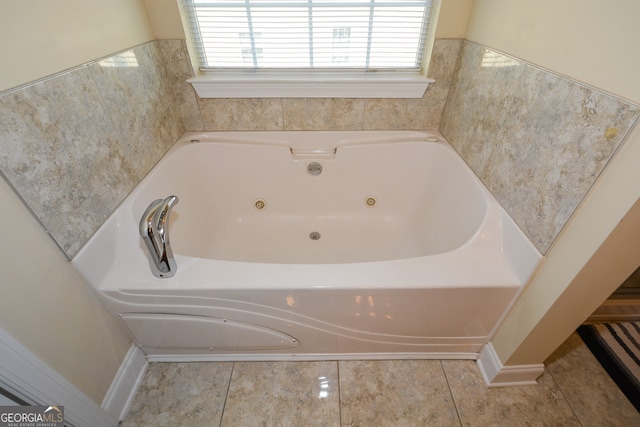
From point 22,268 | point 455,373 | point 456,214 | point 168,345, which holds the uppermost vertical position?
point 22,268

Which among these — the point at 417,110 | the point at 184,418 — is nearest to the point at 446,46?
the point at 417,110

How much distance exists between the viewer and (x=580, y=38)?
0.70 metres

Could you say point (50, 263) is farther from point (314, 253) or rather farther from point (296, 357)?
point (314, 253)

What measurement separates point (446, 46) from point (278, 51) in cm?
79

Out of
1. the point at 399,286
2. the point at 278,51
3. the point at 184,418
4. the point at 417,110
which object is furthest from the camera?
the point at 417,110

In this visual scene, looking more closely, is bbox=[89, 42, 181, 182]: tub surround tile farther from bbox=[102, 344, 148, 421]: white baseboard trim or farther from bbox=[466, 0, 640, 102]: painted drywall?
bbox=[466, 0, 640, 102]: painted drywall

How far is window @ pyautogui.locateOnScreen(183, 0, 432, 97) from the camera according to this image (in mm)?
1280

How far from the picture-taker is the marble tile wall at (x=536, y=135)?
26.0 inches

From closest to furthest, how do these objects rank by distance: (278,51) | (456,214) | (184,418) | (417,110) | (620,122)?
(620,122) → (184,418) → (456,214) → (278,51) → (417,110)

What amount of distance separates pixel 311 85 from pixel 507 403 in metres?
1.56

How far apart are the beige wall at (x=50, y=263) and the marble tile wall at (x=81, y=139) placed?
34mm

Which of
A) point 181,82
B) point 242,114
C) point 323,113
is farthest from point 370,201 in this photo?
point 181,82

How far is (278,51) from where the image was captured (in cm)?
139

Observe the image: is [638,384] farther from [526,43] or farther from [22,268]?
[22,268]
